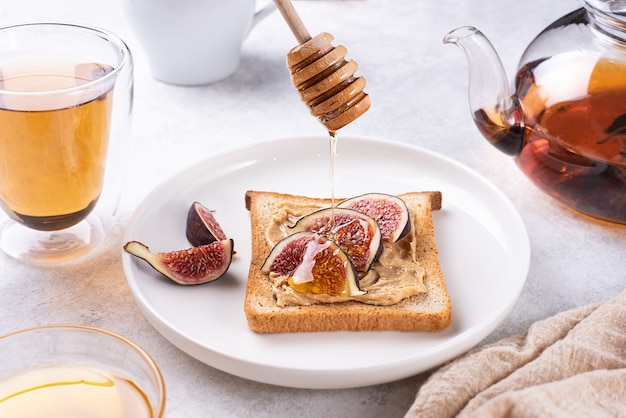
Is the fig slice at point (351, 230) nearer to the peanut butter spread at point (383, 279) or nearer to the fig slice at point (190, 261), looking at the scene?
the peanut butter spread at point (383, 279)

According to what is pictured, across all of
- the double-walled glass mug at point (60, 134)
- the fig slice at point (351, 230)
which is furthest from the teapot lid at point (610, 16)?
the double-walled glass mug at point (60, 134)

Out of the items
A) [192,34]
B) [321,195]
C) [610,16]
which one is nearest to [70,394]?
[321,195]

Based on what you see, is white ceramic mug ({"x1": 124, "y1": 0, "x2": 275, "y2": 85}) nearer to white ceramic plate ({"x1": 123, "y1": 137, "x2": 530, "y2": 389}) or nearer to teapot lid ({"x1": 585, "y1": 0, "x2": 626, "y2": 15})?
white ceramic plate ({"x1": 123, "y1": 137, "x2": 530, "y2": 389})

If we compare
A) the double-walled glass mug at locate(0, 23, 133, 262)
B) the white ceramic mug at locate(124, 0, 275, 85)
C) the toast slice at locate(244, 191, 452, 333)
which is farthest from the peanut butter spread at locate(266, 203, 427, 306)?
the white ceramic mug at locate(124, 0, 275, 85)

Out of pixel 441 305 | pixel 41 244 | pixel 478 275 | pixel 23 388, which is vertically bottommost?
pixel 478 275

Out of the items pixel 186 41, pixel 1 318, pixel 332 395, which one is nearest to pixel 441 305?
Answer: pixel 332 395

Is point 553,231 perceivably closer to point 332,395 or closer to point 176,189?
point 332,395

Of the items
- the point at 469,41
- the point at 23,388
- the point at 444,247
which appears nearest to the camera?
the point at 23,388
